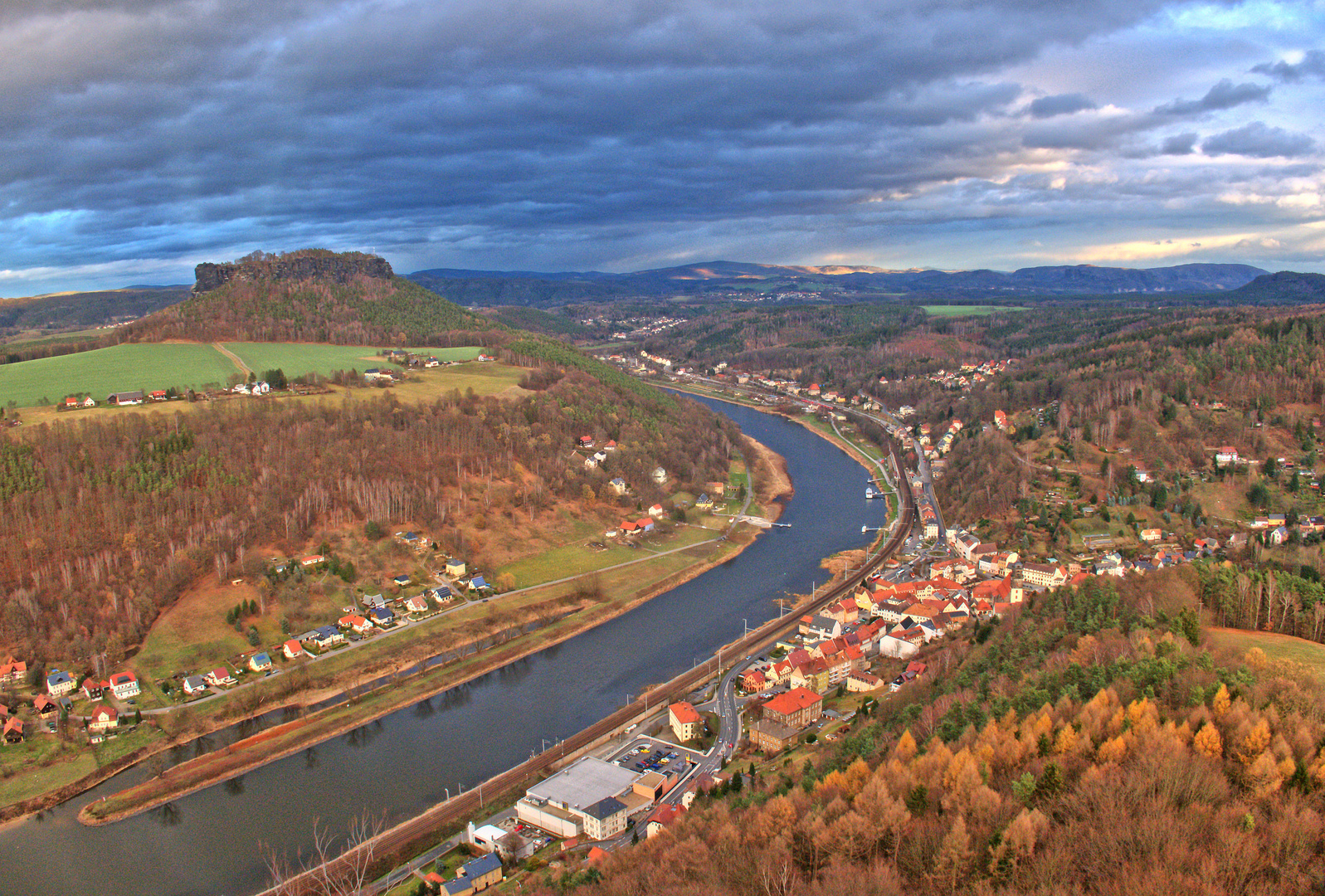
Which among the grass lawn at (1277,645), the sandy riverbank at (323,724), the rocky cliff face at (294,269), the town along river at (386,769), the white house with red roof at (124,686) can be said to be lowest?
the town along river at (386,769)

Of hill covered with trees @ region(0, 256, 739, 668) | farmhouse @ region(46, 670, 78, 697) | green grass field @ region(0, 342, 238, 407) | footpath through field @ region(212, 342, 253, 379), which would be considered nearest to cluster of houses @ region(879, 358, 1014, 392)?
hill covered with trees @ region(0, 256, 739, 668)

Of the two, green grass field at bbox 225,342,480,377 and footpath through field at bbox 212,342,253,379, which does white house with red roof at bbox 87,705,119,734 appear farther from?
green grass field at bbox 225,342,480,377

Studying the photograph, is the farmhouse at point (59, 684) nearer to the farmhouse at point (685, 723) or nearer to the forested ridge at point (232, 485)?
the forested ridge at point (232, 485)

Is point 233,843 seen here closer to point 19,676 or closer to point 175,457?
point 19,676

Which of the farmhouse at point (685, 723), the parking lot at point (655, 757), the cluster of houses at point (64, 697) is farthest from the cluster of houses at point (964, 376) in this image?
the cluster of houses at point (64, 697)

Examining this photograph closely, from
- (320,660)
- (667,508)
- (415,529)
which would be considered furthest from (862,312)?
(320,660)

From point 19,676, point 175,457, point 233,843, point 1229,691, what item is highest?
point 175,457
